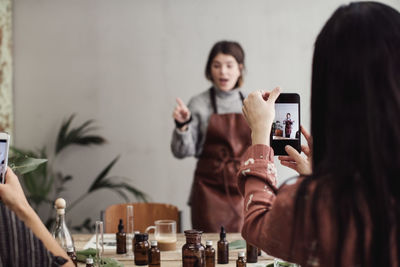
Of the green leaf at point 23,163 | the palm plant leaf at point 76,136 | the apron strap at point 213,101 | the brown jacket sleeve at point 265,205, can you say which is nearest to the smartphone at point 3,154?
the green leaf at point 23,163

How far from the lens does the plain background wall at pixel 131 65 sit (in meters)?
3.81

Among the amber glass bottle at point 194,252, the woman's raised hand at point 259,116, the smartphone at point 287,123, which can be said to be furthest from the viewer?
the amber glass bottle at point 194,252

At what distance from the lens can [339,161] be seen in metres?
0.86

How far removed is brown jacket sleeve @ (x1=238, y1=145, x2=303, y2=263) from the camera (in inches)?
37.0

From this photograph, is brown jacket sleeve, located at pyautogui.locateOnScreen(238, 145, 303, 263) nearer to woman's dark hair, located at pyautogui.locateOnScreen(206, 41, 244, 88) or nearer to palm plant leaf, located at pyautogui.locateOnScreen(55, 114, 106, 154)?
woman's dark hair, located at pyautogui.locateOnScreen(206, 41, 244, 88)

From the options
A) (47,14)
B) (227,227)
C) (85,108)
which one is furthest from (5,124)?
(227,227)

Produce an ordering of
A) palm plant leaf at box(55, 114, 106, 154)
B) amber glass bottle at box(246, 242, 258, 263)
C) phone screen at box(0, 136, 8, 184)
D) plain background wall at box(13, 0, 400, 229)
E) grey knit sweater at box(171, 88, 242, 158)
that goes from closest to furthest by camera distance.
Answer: phone screen at box(0, 136, 8, 184)
amber glass bottle at box(246, 242, 258, 263)
grey knit sweater at box(171, 88, 242, 158)
palm plant leaf at box(55, 114, 106, 154)
plain background wall at box(13, 0, 400, 229)

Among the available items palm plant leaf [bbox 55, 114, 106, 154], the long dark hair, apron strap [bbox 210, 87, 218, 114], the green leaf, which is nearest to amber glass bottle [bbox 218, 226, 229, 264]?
the green leaf

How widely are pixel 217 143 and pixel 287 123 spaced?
1499mm

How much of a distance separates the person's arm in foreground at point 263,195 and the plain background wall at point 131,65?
2.64 meters

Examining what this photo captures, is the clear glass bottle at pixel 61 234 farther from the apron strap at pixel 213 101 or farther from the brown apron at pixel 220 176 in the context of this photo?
the apron strap at pixel 213 101

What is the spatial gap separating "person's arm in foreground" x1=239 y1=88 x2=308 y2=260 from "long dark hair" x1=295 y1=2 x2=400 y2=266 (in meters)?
0.07

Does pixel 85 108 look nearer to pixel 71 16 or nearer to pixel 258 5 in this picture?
pixel 71 16

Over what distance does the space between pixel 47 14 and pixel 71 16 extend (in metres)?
0.19
